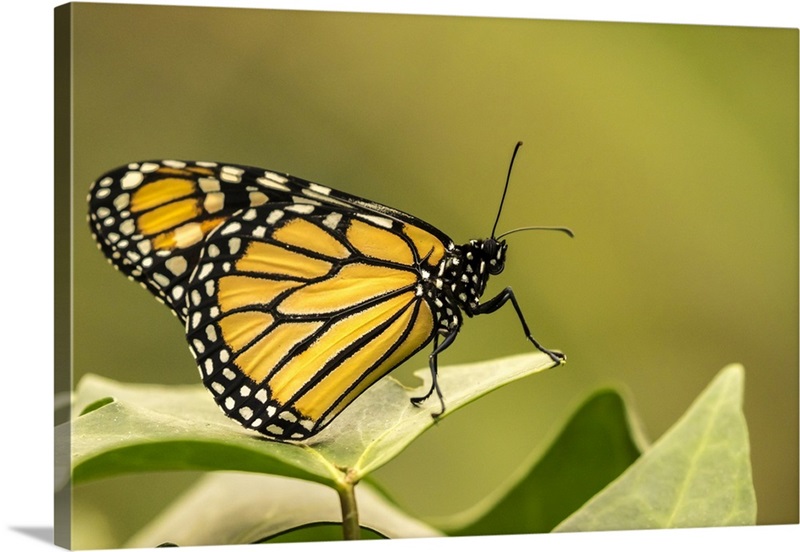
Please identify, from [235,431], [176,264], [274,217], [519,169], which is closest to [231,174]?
[274,217]

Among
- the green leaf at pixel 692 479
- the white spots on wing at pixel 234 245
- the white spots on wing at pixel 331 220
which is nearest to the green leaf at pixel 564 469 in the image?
the green leaf at pixel 692 479

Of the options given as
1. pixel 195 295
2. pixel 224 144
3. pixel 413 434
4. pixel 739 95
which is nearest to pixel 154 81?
pixel 224 144

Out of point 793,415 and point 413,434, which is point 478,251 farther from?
point 793,415

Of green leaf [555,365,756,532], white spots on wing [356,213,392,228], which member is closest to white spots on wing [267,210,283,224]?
white spots on wing [356,213,392,228]

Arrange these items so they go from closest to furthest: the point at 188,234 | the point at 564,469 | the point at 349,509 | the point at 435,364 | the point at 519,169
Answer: the point at 349,509 < the point at 564,469 < the point at 188,234 < the point at 435,364 < the point at 519,169

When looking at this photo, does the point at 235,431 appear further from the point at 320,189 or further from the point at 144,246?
the point at 320,189

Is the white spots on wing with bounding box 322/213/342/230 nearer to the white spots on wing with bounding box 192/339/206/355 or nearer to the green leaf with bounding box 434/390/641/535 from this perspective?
the white spots on wing with bounding box 192/339/206/355

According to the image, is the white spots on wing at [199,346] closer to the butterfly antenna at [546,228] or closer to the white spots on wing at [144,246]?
the white spots on wing at [144,246]
